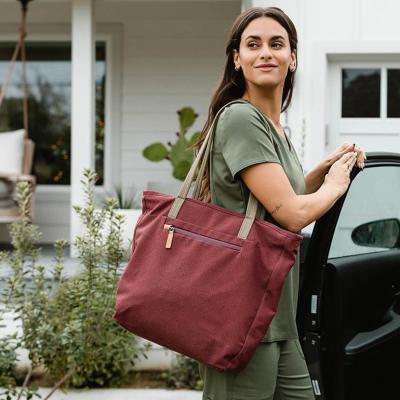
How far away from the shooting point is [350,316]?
2.76 m

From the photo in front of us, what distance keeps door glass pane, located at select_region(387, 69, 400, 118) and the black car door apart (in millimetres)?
3443

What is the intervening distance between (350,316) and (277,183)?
103 cm

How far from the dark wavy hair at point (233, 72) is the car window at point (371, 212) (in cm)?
75

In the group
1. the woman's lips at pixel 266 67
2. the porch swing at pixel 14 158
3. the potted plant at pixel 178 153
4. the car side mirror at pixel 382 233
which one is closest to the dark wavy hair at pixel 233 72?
the woman's lips at pixel 266 67

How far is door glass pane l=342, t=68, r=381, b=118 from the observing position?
20.6 feet

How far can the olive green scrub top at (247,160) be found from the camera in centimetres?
193

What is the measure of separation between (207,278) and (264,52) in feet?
2.11

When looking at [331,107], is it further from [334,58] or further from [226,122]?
[226,122]

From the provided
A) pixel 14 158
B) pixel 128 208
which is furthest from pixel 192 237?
pixel 14 158

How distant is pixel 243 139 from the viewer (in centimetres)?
194

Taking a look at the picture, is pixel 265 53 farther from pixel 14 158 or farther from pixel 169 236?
pixel 14 158

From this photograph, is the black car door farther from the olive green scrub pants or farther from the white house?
the white house

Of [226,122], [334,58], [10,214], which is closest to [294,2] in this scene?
[334,58]

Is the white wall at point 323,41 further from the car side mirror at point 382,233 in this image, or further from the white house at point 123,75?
the car side mirror at point 382,233
